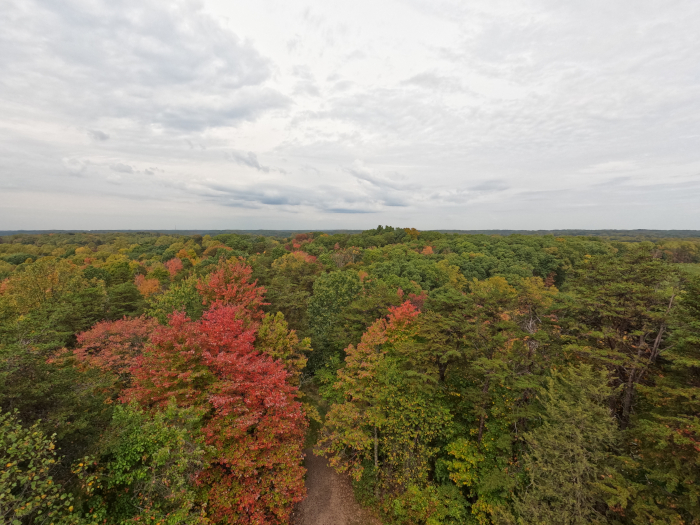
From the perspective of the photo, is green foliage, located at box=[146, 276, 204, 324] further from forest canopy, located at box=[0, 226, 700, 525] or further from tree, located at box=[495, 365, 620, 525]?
tree, located at box=[495, 365, 620, 525]

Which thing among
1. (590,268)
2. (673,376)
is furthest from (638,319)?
(590,268)

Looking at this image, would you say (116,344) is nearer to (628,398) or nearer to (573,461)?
(573,461)

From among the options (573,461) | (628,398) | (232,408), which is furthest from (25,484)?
(628,398)

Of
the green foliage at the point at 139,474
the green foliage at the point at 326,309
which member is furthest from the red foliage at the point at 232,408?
the green foliage at the point at 326,309

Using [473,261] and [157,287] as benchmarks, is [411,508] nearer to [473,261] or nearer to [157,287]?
[157,287]

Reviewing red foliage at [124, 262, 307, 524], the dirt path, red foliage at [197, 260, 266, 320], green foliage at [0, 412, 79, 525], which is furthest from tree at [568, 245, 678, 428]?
red foliage at [197, 260, 266, 320]

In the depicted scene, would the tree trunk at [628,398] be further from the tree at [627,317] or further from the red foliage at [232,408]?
the red foliage at [232,408]
